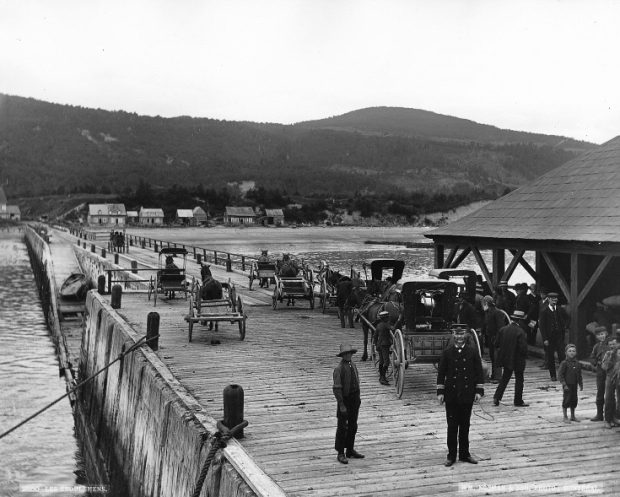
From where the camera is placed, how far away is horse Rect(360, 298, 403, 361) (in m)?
13.5

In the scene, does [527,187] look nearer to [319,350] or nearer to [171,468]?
[319,350]

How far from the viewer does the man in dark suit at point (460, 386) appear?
918 cm

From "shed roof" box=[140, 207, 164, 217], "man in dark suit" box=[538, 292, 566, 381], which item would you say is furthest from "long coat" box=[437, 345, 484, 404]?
"shed roof" box=[140, 207, 164, 217]

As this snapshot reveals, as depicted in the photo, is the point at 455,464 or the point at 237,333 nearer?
the point at 455,464

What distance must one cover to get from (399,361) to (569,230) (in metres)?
5.54

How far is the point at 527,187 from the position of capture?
2048cm

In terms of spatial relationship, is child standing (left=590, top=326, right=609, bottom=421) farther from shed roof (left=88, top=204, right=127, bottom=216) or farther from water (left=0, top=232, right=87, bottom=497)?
shed roof (left=88, top=204, right=127, bottom=216)

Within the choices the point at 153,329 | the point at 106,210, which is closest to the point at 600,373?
the point at 153,329

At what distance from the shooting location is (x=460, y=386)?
937 centimetres

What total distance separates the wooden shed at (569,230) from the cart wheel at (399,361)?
15.1 feet

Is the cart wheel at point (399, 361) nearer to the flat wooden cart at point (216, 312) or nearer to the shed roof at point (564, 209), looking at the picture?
the shed roof at point (564, 209)

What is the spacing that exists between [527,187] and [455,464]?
12.8 metres

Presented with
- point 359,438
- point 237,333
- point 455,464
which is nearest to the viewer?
point 455,464

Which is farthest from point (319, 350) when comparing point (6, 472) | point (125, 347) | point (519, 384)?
point (6, 472)
